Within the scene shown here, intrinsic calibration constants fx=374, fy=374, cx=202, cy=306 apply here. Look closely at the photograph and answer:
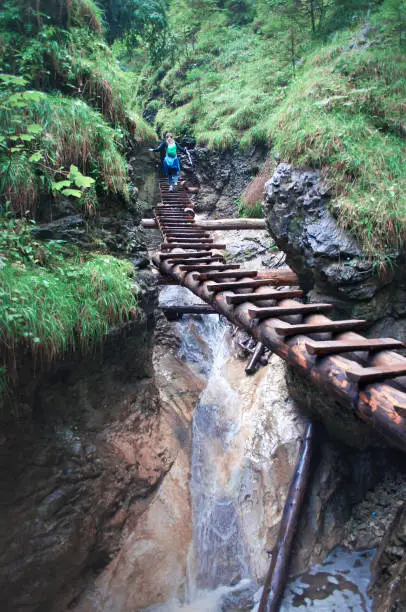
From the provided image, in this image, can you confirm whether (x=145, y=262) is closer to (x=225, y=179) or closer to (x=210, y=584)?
(x=210, y=584)

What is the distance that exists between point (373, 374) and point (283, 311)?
1.08m

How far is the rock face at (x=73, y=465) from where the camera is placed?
358 cm

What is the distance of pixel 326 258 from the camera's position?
455 cm

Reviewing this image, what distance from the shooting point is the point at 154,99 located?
51.1 feet

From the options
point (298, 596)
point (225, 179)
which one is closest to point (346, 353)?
point (298, 596)

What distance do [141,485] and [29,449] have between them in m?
1.57

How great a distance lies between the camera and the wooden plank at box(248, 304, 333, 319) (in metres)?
2.96

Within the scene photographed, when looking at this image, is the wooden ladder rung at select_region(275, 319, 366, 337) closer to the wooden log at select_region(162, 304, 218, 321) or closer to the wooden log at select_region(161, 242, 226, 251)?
the wooden log at select_region(161, 242, 226, 251)

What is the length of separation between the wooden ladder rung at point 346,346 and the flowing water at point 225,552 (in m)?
3.05

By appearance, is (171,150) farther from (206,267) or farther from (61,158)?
(206,267)

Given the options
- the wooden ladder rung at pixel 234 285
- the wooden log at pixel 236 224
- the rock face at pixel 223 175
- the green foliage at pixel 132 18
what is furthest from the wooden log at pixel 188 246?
the green foliage at pixel 132 18

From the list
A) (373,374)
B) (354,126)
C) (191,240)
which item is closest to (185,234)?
(191,240)

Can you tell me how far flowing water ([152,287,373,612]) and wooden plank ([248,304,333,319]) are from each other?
3.02 m

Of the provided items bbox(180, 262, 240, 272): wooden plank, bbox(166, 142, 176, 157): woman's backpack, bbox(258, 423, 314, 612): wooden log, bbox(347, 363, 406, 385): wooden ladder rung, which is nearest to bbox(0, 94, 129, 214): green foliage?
bbox(180, 262, 240, 272): wooden plank
